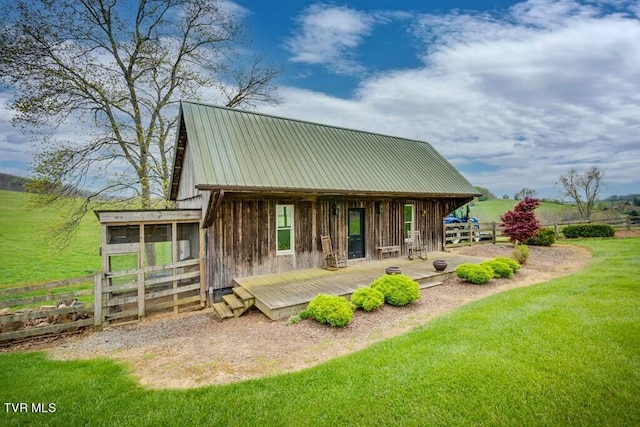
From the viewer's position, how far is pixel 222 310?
715cm

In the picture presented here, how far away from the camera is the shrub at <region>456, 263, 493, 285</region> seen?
8.74 m

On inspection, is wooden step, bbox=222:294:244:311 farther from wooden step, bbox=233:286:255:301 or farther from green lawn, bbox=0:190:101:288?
green lawn, bbox=0:190:101:288

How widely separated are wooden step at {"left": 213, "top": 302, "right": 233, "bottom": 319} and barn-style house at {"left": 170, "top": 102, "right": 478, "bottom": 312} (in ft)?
2.22

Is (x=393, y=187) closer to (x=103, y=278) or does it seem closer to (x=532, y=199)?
(x=103, y=278)

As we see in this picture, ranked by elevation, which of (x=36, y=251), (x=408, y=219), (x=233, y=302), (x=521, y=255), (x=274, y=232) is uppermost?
(x=408, y=219)

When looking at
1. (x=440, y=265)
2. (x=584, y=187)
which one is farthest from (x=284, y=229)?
(x=584, y=187)

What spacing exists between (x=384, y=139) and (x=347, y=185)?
18.6ft

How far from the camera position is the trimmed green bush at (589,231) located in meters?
18.5

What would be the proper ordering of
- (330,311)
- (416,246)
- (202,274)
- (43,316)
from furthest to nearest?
(416,246)
(202,274)
(43,316)
(330,311)

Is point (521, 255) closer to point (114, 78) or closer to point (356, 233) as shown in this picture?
point (356, 233)

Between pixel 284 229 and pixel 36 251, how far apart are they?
13846 mm

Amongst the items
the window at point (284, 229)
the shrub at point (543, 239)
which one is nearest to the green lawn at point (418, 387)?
the window at point (284, 229)

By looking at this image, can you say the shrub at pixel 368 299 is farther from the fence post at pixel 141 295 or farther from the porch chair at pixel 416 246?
the porch chair at pixel 416 246

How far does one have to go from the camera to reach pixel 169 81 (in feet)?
47.4
